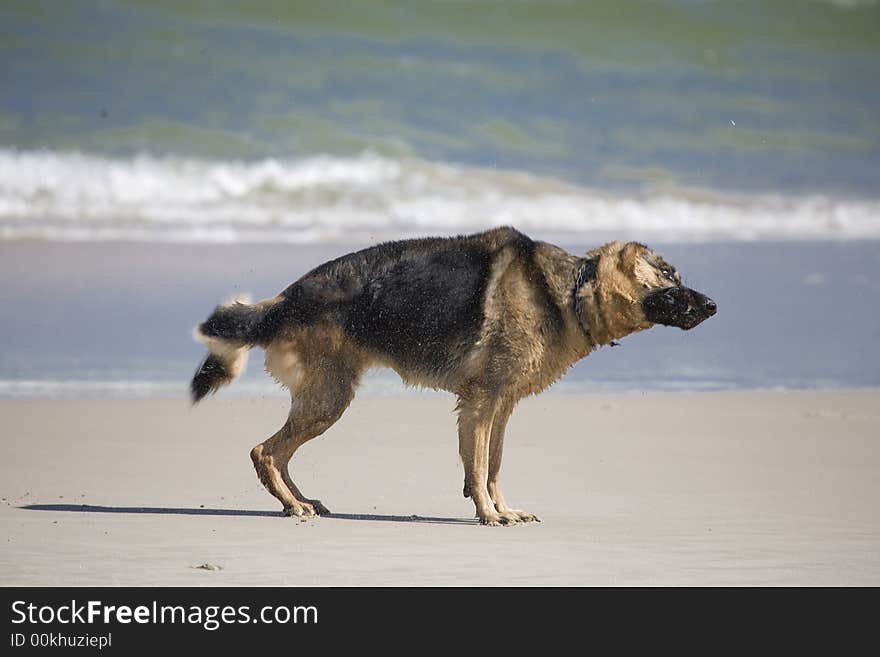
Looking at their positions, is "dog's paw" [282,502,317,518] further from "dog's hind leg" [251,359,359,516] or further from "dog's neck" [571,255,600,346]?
"dog's neck" [571,255,600,346]

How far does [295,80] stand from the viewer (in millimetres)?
31844

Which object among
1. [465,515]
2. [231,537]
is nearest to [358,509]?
[465,515]

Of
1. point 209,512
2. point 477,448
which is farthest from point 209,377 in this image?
point 477,448

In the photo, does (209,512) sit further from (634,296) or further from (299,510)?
(634,296)

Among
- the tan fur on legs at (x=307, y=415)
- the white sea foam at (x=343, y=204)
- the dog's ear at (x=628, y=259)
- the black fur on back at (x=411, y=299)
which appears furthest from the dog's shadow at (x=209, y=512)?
the white sea foam at (x=343, y=204)

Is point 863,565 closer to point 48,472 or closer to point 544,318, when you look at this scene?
point 544,318

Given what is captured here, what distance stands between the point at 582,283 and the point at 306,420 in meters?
2.04

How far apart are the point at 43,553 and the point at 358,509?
110 inches

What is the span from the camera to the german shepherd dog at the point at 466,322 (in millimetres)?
10312

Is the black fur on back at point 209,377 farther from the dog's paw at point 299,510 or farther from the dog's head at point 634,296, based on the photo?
the dog's head at point 634,296

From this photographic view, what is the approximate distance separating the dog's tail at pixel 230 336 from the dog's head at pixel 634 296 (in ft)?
7.10

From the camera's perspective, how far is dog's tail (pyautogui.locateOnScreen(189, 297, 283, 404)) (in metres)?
10.7

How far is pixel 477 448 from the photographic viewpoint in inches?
403

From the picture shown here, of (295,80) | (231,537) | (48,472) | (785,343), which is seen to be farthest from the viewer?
(295,80)
